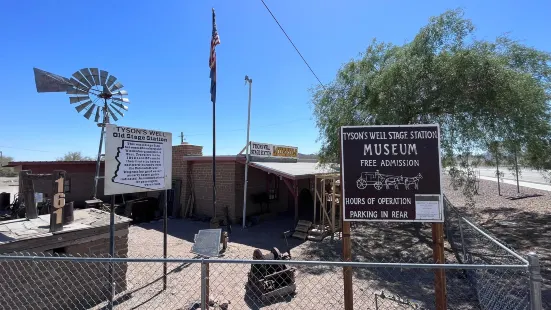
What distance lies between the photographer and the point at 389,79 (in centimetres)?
918

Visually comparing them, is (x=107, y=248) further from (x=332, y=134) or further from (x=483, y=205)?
(x=483, y=205)

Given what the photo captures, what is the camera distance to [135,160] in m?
5.71

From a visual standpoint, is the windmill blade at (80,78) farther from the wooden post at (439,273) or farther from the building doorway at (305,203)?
the building doorway at (305,203)

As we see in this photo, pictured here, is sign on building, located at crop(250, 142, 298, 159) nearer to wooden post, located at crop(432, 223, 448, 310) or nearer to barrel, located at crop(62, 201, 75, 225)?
barrel, located at crop(62, 201, 75, 225)

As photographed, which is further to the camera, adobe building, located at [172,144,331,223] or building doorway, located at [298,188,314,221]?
building doorway, located at [298,188,314,221]

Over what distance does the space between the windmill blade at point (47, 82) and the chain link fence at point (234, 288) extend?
4.41 meters

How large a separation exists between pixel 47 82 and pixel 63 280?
4.93m

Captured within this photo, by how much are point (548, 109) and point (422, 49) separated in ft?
13.2

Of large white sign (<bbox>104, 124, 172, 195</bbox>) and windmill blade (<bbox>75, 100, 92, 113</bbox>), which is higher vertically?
windmill blade (<bbox>75, 100, 92, 113</bbox>)

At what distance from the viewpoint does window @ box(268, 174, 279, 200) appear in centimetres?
1550

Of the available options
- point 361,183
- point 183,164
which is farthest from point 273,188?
point 361,183

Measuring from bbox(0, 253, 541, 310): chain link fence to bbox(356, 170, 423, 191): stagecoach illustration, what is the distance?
159 centimetres

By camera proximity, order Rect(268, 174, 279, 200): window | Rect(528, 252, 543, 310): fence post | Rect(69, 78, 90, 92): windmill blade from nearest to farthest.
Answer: Rect(528, 252, 543, 310): fence post < Rect(69, 78, 90, 92): windmill blade < Rect(268, 174, 279, 200): window

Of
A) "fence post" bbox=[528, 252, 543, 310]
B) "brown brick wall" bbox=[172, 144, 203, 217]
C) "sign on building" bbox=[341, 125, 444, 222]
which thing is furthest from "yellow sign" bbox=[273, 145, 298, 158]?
"fence post" bbox=[528, 252, 543, 310]
